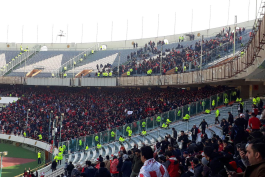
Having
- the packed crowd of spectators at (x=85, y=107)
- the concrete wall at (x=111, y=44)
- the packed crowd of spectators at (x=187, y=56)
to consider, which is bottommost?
the packed crowd of spectators at (x=85, y=107)

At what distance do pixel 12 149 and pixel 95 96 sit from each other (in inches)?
419

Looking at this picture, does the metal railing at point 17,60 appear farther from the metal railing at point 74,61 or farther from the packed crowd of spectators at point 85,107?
the metal railing at point 74,61

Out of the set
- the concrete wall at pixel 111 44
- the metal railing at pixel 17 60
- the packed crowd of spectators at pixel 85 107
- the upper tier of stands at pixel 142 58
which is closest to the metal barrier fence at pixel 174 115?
the packed crowd of spectators at pixel 85 107

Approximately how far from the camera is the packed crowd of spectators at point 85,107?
30527mm

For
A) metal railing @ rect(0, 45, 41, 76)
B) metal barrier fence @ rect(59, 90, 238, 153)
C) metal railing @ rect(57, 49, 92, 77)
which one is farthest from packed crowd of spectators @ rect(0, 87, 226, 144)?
metal railing @ rect(0, 45, 41, 76)

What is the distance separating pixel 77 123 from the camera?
107 ft

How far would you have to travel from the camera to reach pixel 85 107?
37.8 metres

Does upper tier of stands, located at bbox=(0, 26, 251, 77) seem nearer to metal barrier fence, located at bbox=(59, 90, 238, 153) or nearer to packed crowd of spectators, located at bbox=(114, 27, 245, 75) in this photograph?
packed crowd of spectators, located at bbox=(114, 27, 245, 75)

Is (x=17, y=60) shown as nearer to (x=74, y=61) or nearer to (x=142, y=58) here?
(x=74, y=61)

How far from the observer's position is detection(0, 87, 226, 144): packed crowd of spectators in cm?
3053

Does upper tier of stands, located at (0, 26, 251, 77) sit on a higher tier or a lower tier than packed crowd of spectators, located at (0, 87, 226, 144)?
higher

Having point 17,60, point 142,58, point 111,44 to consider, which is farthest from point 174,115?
point 17,60

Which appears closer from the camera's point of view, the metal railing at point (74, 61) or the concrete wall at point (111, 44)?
the concrete wall at point (111, 44)

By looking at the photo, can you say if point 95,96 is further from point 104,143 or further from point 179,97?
point 104,143
